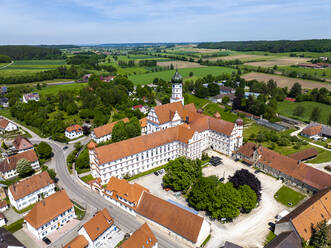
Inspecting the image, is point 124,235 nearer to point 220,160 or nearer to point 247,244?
point 247,244

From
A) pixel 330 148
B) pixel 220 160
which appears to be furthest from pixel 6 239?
pixel 330 148

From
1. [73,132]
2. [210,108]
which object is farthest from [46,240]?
[210,108]

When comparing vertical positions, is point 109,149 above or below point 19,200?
above

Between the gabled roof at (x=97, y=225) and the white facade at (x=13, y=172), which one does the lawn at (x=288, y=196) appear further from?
the white facade at (x=13, y=172)

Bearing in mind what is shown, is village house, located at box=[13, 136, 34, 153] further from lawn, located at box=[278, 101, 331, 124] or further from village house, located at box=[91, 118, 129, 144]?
lawn, located at box=[278, 101, 331, 124]

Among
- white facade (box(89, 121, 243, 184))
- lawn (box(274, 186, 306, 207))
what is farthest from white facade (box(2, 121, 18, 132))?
lawn (box(274, 186, 306, 207))

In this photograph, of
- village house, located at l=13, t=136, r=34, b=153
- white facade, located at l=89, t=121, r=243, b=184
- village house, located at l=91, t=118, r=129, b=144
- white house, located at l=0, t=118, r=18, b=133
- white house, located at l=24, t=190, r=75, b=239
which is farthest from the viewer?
white house, located at l=0, t=118, r=18, b=133
